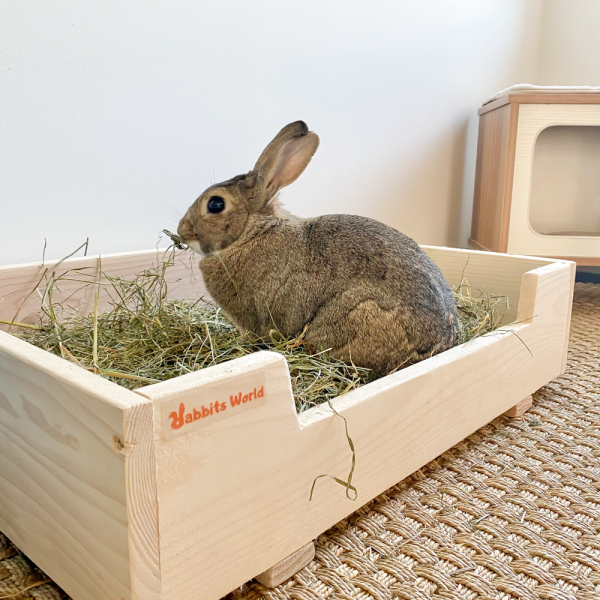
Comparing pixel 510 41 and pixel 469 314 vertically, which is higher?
pixel 510 41

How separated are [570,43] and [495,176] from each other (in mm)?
1218

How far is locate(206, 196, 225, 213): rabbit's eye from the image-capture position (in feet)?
4.21

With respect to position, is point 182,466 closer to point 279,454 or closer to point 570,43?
point 279,454

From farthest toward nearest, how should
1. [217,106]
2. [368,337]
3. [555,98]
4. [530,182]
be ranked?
[530,182] → [555,98] → [217,106] → [368,337]

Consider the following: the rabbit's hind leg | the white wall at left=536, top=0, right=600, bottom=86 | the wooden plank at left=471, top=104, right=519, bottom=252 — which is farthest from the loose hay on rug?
the white wall at left=536, top=0, right=600, bottom=86

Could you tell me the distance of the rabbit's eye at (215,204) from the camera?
1282mm

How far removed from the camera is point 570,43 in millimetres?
3035

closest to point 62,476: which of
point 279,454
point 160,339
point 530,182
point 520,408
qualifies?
point 279,454

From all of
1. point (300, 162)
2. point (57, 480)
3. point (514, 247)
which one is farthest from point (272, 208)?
point (514, 247)

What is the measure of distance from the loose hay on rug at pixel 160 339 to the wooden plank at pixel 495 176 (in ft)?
2.78

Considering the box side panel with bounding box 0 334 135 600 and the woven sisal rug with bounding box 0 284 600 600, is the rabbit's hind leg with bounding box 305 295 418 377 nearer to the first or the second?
the woven sisal rug with bounding box 0 284 600 600

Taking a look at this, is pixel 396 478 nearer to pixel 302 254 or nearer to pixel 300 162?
pixel 302 254

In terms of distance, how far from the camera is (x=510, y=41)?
2916mm

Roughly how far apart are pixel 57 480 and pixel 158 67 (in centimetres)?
124
